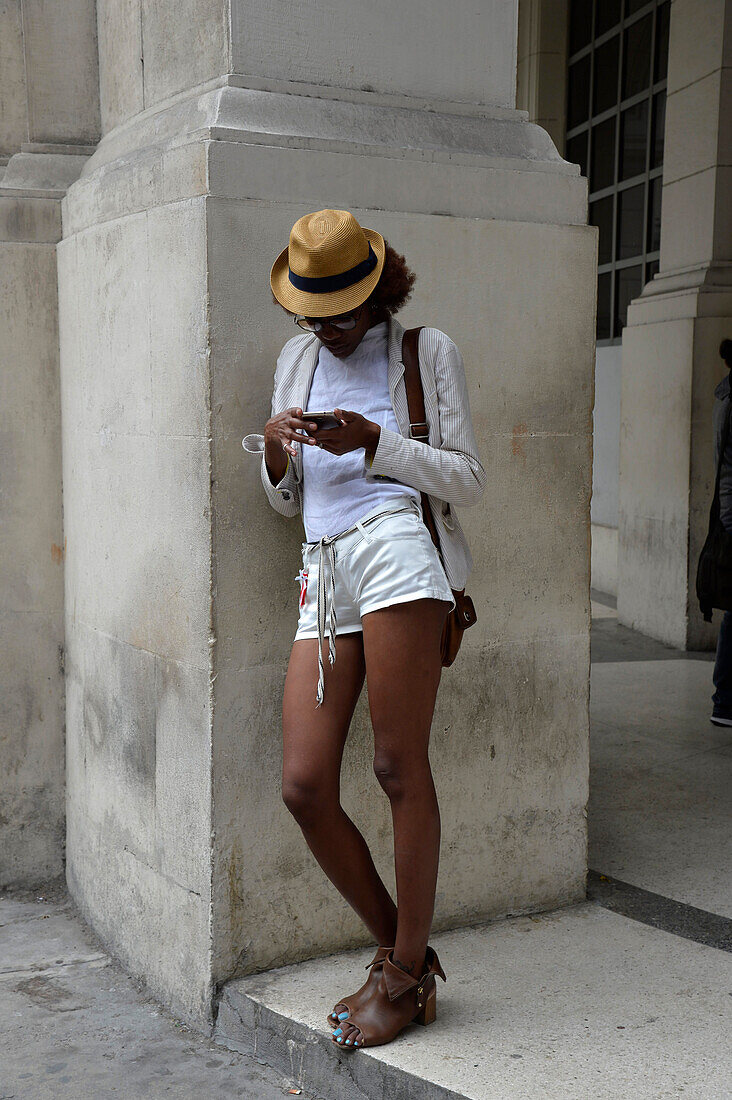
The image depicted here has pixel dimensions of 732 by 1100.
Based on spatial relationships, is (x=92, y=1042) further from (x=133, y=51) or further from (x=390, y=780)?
(x=133, y=51)

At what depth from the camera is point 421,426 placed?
292cm

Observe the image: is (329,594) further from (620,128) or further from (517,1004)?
(620,128)

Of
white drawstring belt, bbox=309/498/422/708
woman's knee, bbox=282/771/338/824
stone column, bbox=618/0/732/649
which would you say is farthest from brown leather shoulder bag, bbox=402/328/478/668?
stone column, bbox=618/0/732/649

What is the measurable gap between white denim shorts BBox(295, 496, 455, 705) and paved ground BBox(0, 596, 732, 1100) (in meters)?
1.01

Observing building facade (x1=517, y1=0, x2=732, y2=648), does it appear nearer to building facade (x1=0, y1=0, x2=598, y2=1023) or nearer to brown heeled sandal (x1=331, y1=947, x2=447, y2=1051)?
building facade (x1=0, y1=0, x2=598, y2=1023)

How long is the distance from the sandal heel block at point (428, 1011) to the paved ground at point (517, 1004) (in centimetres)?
3

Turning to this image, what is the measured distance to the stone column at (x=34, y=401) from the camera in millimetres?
4355

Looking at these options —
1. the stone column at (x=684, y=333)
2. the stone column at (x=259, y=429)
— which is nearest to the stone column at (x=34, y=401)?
the stone column at (x=259, y=429)

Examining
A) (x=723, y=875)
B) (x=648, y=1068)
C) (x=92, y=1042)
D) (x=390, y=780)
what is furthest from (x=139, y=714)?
(x=723, y=875)

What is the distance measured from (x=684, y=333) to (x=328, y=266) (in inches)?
230

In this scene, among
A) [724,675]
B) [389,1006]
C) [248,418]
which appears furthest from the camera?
[724,675]

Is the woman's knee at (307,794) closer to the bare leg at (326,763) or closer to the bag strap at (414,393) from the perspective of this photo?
the bare leg at (326,763)

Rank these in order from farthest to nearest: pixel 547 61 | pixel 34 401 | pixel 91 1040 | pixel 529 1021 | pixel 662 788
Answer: pixel 547 61 → pixel 662 788 → pixel 34 401 → pixel 91 1040 → pixel 529 1021

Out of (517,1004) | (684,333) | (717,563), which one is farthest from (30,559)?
(684,333)
